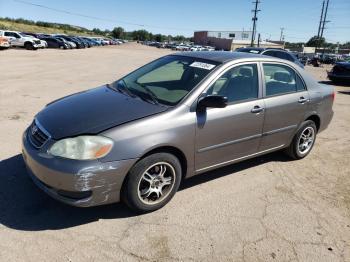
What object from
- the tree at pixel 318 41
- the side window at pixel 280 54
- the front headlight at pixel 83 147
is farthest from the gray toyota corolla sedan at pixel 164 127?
the tree at pixel 318 41

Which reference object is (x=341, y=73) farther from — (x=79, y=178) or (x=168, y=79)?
(x=79, y=178)

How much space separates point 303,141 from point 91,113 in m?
3.47

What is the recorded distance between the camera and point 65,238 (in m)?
3.17

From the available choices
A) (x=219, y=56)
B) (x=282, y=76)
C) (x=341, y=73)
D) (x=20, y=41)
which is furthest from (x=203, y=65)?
(x=20, y=41)

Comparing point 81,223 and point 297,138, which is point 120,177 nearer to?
point 81,223

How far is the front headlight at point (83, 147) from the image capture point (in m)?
3.19

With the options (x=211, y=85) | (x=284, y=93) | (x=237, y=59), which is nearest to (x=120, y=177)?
(x=211, y=85)

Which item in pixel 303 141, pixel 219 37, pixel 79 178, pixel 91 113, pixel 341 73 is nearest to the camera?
pixel 79 178

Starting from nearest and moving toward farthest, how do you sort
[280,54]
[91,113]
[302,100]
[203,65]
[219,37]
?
[91,113] → [203,65] → [302,100] → [280,54] → [219,37]

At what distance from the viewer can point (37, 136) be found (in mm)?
3561

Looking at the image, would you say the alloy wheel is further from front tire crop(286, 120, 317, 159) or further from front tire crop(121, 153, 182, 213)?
front tire crop(286, 120, 317, 159)

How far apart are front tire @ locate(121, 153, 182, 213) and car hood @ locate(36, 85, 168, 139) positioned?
18.8 inches

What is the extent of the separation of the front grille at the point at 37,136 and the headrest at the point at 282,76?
3107 millimetres

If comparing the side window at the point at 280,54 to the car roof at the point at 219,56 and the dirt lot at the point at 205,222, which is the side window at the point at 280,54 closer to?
the dirt lot at the point at 205,222
